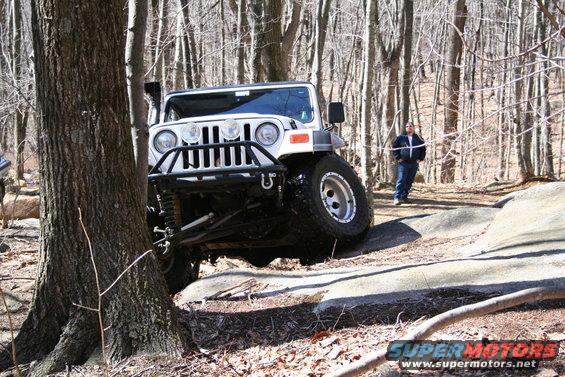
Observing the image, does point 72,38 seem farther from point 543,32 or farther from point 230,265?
point 543,32

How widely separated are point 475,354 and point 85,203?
2.37 meters

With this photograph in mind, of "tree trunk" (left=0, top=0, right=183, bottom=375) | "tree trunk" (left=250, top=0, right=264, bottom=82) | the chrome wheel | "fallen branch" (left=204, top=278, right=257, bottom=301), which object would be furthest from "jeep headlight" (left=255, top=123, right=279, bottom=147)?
"tree trunk" (left=250, top=0, right=264, bottom=82)

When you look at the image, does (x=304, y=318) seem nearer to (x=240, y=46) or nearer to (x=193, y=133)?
(x=193, y=133)

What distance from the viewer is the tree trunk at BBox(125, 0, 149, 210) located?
222 inches

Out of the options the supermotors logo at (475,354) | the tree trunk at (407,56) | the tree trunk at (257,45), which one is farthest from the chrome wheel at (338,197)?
the tree trunk at (407,56)

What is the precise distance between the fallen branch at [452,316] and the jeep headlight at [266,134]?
3.94 meters

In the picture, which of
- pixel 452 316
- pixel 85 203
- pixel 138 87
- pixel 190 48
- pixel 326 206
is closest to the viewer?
pixel 452 316

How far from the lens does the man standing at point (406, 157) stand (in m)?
12.9

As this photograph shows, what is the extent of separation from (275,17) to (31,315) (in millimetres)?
9291

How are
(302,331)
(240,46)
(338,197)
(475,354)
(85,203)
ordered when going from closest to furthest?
(475,354), (85,203), (302,331), (338,197), (240,46)

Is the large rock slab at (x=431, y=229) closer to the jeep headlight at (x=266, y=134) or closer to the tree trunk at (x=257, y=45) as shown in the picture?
A: the jeep headlight at (x=266, y=134)

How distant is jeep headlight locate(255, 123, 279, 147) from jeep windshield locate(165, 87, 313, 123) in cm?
89

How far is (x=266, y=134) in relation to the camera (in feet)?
24.2

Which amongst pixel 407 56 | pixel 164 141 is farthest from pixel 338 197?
pixel 407 56
